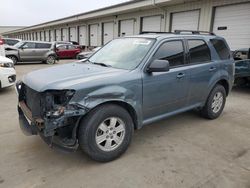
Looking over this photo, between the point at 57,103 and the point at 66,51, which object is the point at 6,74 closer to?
the point at 57,103

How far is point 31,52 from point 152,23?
8.91 m

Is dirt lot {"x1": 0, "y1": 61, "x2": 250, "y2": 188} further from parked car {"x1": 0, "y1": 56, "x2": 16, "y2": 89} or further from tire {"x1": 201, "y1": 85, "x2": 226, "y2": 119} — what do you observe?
parked car {"x1": 0, "y1": 56, "x2": 16, "y2": 89}

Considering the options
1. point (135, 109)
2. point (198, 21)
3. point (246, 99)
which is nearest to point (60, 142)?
point (135, 109)

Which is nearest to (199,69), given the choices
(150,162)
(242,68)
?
(150,162)

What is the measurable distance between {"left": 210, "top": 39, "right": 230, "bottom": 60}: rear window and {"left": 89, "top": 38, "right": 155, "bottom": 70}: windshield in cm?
176

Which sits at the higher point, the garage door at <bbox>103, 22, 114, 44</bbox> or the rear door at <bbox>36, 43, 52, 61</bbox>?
the garage door at <bbox>103, 22, 114, 44</bbox>

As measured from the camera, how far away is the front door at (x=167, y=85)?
A: 11.5 feet

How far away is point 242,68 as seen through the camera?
24.5 ft

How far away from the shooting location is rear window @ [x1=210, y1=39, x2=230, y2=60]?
4789mm

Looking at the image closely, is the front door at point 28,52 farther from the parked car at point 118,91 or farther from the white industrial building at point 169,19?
the parked car at point 118,91

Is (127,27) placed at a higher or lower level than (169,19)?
lower

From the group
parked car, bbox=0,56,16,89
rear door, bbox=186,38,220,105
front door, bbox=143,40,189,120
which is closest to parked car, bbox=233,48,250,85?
rear door, bbox=186,38,220,105

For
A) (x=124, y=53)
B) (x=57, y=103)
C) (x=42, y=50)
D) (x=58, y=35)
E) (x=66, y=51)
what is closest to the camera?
(x=57, y=103)

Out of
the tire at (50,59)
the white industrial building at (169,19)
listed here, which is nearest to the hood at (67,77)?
the white industrial building at (169,19)
